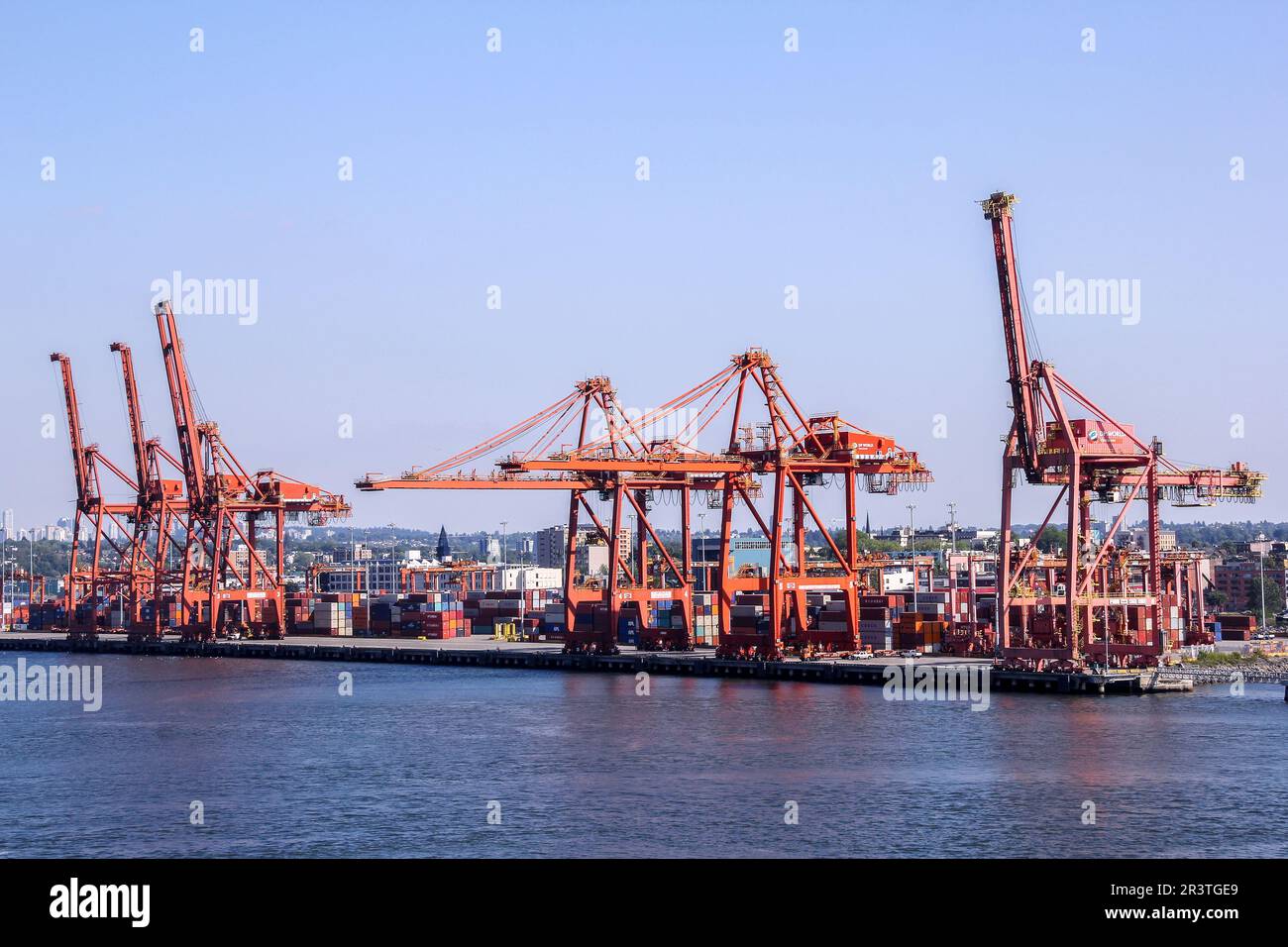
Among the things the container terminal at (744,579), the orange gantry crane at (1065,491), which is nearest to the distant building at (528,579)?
the container terminal at (744,579)

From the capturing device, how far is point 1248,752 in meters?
43.4

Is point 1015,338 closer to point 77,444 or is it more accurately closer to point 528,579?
point 77,444

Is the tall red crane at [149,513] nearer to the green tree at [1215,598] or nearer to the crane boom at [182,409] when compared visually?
the crane boom at [182,409]

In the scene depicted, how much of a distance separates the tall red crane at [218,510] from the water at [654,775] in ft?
116

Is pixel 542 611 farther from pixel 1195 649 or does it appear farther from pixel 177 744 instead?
pixel 177 744

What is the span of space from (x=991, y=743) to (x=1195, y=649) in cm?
3597

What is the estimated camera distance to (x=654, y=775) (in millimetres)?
41000

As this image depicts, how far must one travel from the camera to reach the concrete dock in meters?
60.6

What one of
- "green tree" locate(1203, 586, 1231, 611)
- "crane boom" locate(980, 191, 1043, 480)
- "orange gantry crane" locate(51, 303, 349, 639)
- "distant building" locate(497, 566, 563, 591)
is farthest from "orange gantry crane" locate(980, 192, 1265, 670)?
"distant building" locate(497, 566, 563, 591)

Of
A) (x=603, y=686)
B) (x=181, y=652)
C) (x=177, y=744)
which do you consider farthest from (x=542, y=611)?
(x=177, y=744)

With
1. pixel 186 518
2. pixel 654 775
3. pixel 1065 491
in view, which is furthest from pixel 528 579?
pixel 654 775

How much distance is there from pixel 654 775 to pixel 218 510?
65.1m

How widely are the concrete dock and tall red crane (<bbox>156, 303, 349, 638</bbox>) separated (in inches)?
108
